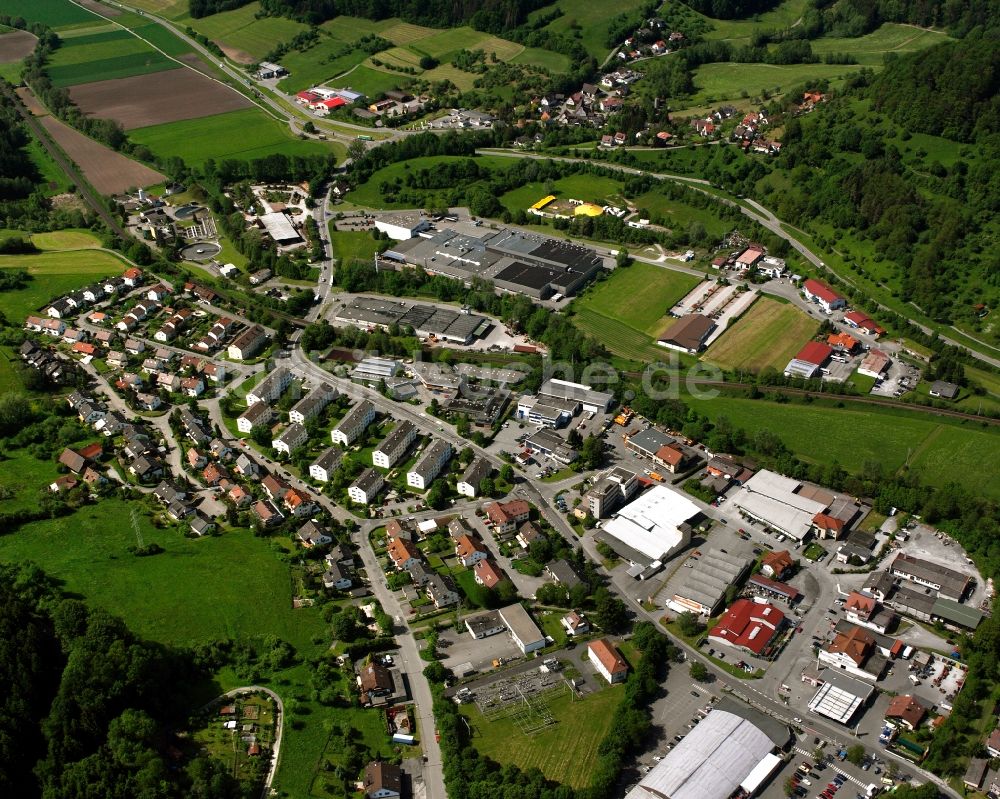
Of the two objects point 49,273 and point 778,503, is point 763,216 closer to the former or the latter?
point 778,503

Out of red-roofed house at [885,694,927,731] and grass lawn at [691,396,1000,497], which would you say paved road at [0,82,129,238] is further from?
red-roofed house at [885,694,927,731]

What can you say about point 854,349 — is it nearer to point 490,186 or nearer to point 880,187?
point 880,187

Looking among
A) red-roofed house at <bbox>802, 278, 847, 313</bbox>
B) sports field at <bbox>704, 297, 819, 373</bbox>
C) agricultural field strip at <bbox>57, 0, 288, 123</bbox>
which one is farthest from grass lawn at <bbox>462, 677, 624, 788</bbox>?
agricultural field strip at <bbox>57, 0, 288, 123</bbox>

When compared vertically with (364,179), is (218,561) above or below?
below

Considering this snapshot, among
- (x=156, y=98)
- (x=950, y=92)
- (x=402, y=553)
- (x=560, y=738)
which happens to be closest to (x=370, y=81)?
(x=156, y=98)

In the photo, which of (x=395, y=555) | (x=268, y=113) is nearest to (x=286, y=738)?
(x=395, y=555)

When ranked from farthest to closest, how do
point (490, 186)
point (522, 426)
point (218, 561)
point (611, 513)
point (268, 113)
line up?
point (268, 113)
point (490, 186)
point (522, 426)
point (611, 513)
point (218, 561)
